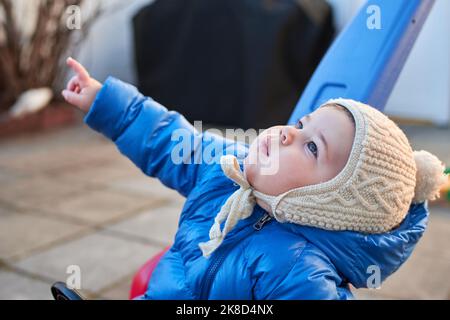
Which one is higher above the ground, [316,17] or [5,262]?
[316,17]

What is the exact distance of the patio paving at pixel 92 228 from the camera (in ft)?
5.92

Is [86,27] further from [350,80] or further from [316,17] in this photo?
[350,80]

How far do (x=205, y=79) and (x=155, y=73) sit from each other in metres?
0.46

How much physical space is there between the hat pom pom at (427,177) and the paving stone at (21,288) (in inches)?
42.5

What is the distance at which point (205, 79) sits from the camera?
4.23m

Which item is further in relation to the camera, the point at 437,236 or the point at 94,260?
the point at 437,236

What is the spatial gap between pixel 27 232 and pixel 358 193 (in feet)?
5.10

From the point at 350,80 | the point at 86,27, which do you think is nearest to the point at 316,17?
the point at 86,27

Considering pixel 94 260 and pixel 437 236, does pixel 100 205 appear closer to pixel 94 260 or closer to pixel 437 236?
pixel 94 260

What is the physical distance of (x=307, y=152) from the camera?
1.05m

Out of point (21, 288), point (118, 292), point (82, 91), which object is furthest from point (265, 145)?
point (21, 288)

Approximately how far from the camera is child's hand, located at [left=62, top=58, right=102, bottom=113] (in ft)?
4.45

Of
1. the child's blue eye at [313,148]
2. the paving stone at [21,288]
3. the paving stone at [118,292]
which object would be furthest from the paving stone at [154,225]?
the child's blue eye at [313,148]

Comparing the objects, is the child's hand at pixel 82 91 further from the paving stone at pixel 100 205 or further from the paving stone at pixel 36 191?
the paving stone at pixel 36 191
